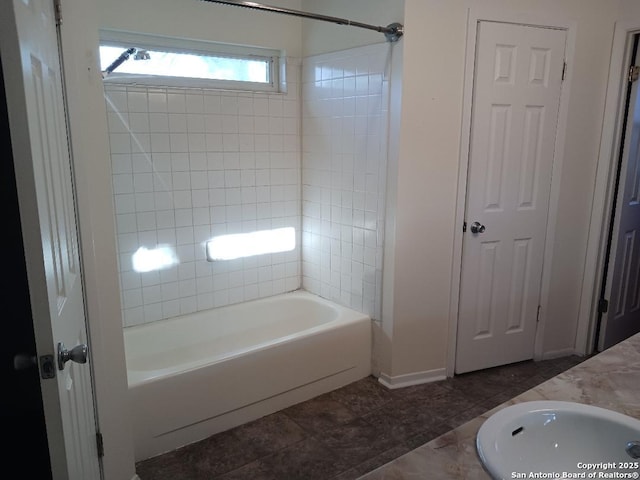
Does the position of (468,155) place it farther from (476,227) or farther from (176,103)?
(176,103)

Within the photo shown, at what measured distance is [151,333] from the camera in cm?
275

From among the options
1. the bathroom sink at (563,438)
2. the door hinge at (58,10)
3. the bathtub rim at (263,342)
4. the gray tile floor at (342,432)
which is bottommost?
the gray tile floor at (342,432)

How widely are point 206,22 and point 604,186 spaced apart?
2558 millimetres

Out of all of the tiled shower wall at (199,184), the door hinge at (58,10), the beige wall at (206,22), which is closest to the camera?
the door hinge at (58,10)

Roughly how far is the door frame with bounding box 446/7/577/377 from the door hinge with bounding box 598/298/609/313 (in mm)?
388

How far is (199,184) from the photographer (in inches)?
113

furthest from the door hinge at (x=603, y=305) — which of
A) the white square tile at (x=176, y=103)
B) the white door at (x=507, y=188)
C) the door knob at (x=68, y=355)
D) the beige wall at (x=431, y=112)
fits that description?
the door knob at (x=68, y=355)

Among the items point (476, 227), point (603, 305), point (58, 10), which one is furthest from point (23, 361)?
point (603, 305)

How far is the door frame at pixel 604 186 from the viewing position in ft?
9.34

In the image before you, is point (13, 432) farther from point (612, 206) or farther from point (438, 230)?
point (612, 206)

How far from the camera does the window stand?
2525 millimetres

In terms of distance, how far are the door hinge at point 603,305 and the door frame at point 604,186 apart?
0.08 feet

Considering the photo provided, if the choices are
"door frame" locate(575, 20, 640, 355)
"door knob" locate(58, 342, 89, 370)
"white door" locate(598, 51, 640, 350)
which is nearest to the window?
"door knob" locate(58, 342, 89, 370)

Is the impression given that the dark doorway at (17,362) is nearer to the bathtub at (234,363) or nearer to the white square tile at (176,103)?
the bathtub at (234,363)
